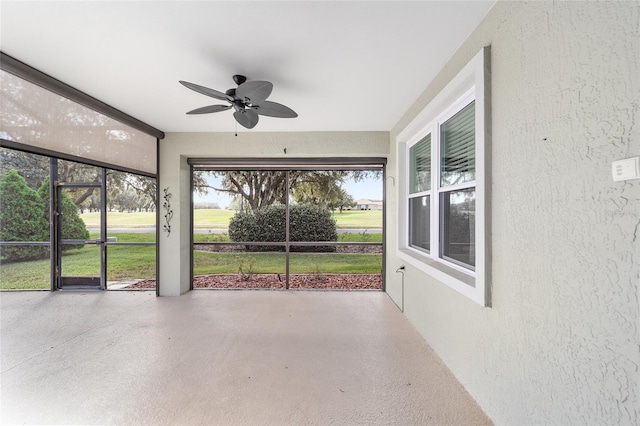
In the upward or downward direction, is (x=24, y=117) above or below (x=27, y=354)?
above

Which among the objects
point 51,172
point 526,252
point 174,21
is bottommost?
point 526,252

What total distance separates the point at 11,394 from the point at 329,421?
2.48 metres

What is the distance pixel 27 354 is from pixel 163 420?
2.03 meters

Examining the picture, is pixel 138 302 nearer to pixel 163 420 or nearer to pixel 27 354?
pixel 27 354

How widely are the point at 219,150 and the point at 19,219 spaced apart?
421 centimetres

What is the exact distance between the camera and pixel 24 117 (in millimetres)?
2469

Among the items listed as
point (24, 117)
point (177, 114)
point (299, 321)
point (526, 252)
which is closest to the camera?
point (526, 252)

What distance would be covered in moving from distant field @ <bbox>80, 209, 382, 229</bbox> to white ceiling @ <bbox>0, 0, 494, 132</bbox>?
2284 millimetres

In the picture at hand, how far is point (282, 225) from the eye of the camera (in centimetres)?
495

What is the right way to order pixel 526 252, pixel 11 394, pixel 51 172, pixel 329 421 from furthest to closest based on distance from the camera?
pixel 51 172 → pixel 11 394 → pixel 329 421 → pixel 526 252

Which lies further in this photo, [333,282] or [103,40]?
[333,282]

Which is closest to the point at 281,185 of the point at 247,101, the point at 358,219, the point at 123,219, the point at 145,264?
the point at 358,219

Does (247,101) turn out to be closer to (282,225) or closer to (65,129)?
(65,129)

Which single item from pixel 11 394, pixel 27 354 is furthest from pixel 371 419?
pixel 27 354
